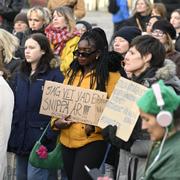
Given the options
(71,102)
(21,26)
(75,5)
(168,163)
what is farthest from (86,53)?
(75,5)

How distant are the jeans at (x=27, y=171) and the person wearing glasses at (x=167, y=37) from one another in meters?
1.70

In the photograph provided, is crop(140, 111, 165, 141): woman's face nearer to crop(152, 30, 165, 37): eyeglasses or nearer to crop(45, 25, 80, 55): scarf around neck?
crop(152, 30, 165, 37): eyeglasses

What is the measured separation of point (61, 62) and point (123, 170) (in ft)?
8.87

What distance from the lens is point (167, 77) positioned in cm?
588

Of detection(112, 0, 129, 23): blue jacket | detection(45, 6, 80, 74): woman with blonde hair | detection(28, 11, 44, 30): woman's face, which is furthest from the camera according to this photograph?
detection(112, 0, 129, 23): blue jacket

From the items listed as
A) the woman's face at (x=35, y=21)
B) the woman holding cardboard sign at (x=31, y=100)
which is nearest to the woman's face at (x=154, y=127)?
the woman holding cardboard sign at (x=31, y=100)

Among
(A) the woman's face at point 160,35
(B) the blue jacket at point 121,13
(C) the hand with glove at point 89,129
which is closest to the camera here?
(C) the hand with glove at point 89,129

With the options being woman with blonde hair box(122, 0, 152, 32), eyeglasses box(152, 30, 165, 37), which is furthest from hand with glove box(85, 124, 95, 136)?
woman with blonde hair box(122, 0, 152, 32)

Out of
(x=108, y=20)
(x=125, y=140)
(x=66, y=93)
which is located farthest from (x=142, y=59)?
(x=108, y=20)

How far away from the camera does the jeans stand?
25.4 ft

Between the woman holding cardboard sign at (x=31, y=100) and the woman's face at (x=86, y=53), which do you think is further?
the woman holding cardboard sign at (x=31, y=100)

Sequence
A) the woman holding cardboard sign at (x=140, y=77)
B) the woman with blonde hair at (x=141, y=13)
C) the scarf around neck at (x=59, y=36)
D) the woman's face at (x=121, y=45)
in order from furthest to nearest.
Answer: the woman with blonde hair at (x=141, y=13) < the scarf around neck at (x=59, y=36) < the woman's face at (x=121, y=45) < the woman holding cardboard sign at (x=140, y=77)

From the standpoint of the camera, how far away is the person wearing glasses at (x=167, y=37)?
25.5ft

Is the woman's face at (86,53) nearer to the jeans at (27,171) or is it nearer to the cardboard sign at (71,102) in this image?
the cardboard sign at (71,102)
